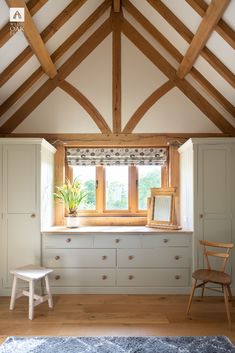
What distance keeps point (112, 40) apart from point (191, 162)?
7.41ft

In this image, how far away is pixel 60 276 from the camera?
Result: 157 inches

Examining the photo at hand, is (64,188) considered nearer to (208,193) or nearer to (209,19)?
(208,193)

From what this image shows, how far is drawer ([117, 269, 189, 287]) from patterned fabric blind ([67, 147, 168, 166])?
1.66 m

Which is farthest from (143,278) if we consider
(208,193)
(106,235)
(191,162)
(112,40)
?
(112,40)

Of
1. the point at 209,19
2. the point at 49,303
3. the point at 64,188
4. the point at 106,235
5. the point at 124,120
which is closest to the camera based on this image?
the point at 209,19

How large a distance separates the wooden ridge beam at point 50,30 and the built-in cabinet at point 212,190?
2248mm

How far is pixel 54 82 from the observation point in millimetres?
4543

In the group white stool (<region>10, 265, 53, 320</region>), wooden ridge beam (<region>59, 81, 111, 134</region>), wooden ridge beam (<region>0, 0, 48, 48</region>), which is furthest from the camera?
wooden ridge beam (<region>59, 81, 111, 134</region>)

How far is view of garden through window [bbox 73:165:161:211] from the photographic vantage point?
478 centimetres

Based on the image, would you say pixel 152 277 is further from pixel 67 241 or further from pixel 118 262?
pixel 67 241

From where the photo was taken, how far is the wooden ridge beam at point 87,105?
4.57 metres

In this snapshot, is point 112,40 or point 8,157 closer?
point 8,157

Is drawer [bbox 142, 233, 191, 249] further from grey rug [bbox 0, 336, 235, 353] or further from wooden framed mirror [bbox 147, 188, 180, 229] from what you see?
grey rug [bbox 0, 336, 235, 353]

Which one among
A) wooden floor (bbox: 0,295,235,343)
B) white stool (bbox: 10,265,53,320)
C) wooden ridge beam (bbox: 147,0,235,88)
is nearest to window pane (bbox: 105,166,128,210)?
wooden floor (bbox: 0,295,235,343)
